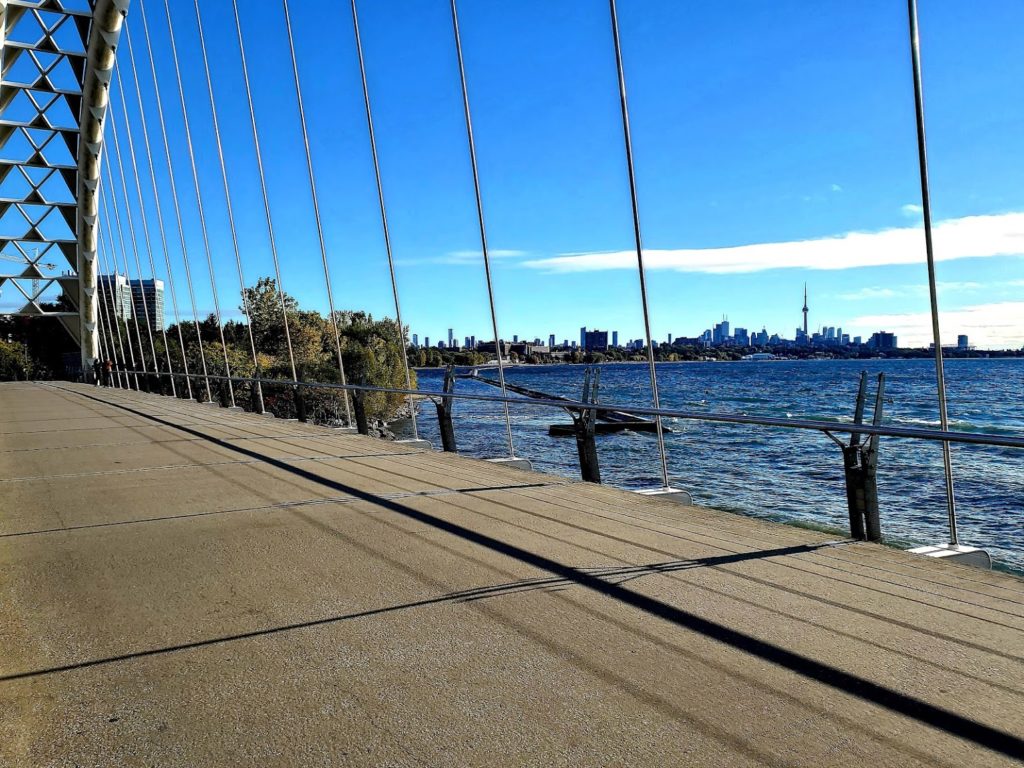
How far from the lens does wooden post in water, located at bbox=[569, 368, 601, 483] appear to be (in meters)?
7.17

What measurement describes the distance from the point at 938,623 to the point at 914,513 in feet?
41.0

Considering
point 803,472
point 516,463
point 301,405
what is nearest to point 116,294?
point 301,405

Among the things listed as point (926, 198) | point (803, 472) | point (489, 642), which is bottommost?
point (803, 472)

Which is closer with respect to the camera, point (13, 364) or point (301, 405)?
point (301, 405)

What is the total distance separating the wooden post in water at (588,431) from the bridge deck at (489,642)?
131 cm

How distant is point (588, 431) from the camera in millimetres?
7188

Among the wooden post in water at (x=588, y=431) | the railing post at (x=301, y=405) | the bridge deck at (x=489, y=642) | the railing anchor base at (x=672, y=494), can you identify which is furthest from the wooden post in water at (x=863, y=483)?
the railing post at (x=301, y=405)

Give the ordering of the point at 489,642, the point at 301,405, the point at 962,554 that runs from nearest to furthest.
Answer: the point at 489,642
the point at 962,554
the point at 301,405

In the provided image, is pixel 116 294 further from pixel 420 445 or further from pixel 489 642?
pixel 489 642

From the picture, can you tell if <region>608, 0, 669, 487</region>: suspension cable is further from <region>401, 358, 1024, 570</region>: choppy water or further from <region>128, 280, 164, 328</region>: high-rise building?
<region>128, 280, 164, 328</region>: high-rise building

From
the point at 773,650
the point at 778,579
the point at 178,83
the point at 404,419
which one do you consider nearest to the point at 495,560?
the point at 778,579

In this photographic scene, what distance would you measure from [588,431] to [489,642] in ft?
13.7

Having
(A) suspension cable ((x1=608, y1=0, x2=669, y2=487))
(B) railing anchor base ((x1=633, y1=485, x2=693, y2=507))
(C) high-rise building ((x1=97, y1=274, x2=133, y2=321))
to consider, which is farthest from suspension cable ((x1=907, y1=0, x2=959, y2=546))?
(C) high-rise building ((x1=97, y1=274, x2=133, y2=321))

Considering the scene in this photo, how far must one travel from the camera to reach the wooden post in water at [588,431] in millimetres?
7168
